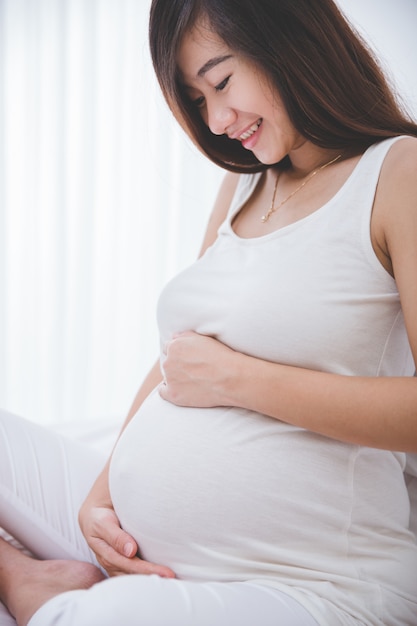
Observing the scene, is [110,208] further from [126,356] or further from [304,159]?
[304,159]

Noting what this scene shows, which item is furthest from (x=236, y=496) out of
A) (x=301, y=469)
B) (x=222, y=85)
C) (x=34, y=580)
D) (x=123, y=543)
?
(x=222, y=85)

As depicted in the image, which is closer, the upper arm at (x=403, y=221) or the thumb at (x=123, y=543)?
the upper arm at (x=403, y=221)

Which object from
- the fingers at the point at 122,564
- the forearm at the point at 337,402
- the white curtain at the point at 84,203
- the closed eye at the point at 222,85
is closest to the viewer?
the forearm at the point at 337,402

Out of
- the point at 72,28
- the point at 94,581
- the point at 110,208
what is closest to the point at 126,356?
the point at 110,208

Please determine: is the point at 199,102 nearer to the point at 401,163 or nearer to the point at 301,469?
the point at 401,163

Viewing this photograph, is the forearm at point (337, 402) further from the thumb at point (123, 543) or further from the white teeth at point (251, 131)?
the white teeth at point (251, 131)

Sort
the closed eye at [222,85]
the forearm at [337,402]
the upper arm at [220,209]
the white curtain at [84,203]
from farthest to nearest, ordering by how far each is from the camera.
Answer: the white curtain at [84,203] → the upper arm at [220,209] → the closed eye at [222,85] → the forearm at [337,402]

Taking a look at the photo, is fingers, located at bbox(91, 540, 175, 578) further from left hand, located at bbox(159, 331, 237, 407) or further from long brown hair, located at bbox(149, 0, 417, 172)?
long brown hair, located at bbox(149, 0, 417, 172)

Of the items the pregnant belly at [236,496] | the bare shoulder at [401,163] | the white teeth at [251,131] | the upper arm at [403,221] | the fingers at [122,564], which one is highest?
the white teeth at [251,131]

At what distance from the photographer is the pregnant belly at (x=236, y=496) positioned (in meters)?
0.85

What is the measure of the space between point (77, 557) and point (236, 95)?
841mm

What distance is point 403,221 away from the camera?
0.84 m

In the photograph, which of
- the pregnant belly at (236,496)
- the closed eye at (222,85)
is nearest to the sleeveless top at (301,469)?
the pregnant belly at (236,496)

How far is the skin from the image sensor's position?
819 millimetres
